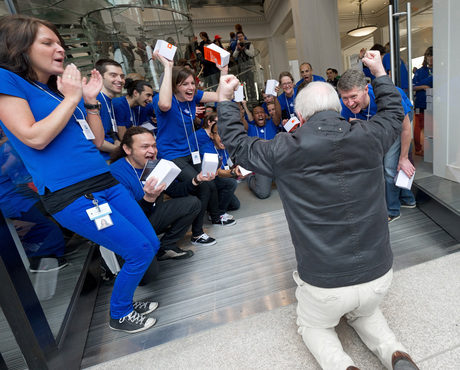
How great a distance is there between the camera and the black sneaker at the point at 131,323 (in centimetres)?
Answer: 170

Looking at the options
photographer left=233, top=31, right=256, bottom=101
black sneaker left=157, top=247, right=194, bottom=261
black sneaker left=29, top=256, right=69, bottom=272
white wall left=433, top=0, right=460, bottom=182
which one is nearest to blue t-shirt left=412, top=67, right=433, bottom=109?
white wall left=433, top=0, right=460, bottom=182

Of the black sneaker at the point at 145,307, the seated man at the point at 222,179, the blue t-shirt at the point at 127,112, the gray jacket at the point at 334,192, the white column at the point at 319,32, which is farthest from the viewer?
the white column at the point at 319,32

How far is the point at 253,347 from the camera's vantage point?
146 centimetres

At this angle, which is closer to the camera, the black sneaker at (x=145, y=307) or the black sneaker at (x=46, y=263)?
the black sneaker at (x=46, y=263)

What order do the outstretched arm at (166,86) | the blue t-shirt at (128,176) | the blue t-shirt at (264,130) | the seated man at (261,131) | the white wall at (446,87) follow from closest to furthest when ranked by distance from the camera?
the blue t-shirt at (128,176) → the outstretched arm at (166,86) → the white wall at (446,87) → the seated man at (261,131) → the blue t-shirt at (264,130)

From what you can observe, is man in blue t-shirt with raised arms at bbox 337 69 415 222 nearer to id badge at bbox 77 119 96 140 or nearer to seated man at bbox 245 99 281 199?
seated man at bbox 245 99 281 199

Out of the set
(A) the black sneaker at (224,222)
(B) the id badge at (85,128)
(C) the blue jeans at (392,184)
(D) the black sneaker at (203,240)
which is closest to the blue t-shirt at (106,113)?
(B) the id badge at (85,128)

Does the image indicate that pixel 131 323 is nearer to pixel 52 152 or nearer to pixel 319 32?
pixel 52 152

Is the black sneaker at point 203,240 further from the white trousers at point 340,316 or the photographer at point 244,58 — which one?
the photographer at point 244,58

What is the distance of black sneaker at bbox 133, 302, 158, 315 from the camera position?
184cm

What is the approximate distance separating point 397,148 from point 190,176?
1.92 meters

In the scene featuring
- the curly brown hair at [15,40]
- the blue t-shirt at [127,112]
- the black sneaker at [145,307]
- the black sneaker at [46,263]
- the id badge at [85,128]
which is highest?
the curly brown hair at [15,40]

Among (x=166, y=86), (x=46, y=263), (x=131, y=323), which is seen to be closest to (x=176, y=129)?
(x=166, y=86)

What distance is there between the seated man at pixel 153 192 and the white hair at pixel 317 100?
45.0 inches
